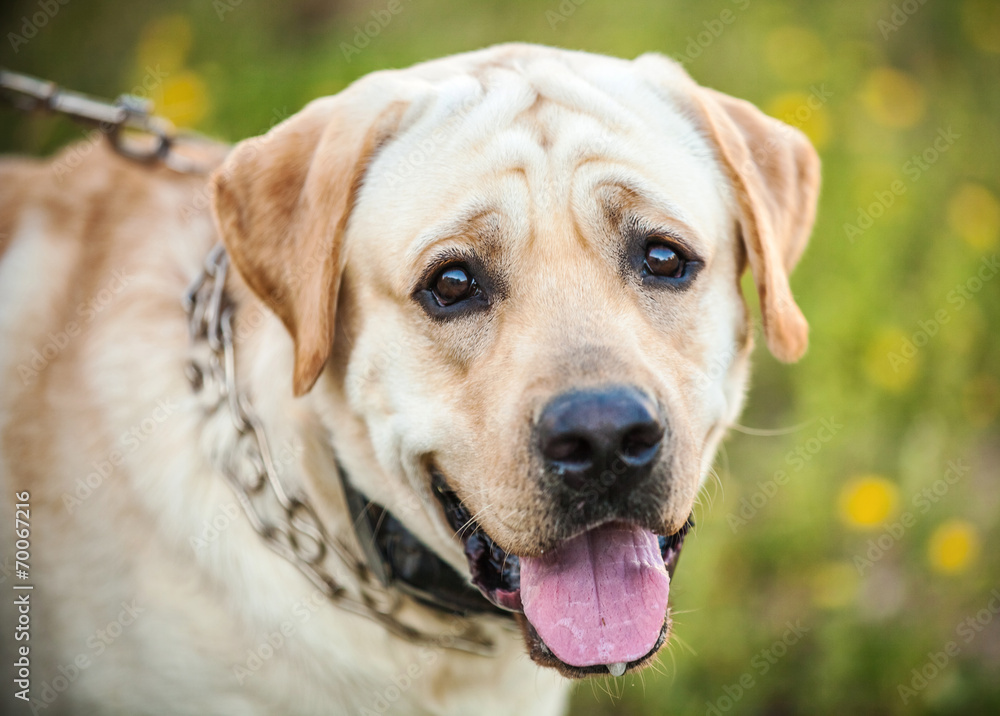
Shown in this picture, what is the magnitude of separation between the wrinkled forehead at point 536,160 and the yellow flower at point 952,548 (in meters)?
1.88

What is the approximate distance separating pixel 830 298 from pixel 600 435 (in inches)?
109

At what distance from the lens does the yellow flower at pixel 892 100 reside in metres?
4.81

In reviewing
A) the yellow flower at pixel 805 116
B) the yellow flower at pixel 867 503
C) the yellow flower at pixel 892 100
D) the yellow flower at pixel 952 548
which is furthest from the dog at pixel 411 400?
the yellow flower at pixel 892 100

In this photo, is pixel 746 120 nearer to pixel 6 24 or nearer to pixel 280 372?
pixel 280 372

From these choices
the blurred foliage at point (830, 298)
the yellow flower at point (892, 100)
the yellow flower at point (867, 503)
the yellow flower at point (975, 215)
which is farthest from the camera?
the yellow flower at point (892, 100)

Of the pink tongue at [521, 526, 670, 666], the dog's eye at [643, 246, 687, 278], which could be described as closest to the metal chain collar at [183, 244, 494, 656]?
the pink tongue at [521, 526, 670, 666]

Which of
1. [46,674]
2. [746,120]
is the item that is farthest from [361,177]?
[46,674]

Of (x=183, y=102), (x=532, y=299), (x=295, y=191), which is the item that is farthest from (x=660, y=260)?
(x=183, y=102)

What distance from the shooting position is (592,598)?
6.83ft

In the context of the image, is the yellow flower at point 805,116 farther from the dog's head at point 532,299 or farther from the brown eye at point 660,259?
the brown eye at point 660,259

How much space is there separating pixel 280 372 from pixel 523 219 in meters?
0.85

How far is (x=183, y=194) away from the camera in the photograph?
9.67ft

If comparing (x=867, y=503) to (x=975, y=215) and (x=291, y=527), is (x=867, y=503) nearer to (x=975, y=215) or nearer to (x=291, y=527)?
(x=975, y=215)

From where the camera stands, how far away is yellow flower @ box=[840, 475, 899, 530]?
3.51 metres
